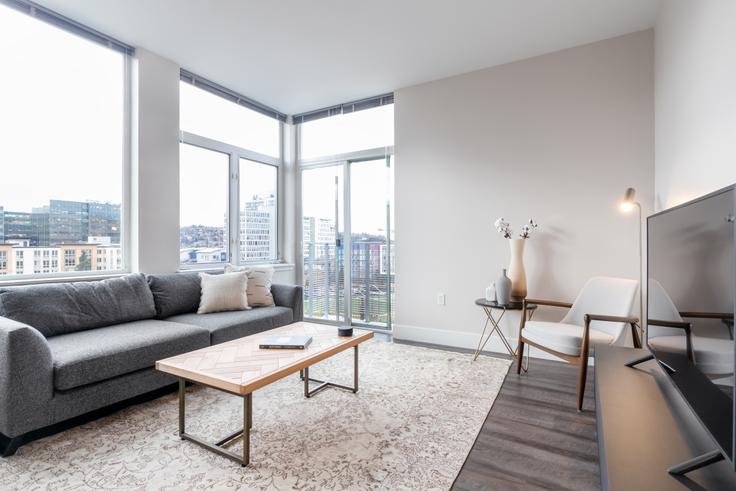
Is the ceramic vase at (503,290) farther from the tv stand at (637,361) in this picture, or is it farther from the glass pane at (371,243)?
the glass pane at (371,243)

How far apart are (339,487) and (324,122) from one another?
13.9 feet

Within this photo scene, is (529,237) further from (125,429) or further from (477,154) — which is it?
(125,429)

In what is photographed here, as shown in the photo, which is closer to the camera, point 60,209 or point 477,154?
point 60,209

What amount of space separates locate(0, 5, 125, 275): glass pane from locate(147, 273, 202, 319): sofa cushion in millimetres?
441

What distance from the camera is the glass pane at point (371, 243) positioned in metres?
4.36

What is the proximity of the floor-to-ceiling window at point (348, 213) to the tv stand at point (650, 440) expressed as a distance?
2.87 m

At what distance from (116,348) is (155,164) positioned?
1.90 meters

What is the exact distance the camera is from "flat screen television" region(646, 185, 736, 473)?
93 centimetres

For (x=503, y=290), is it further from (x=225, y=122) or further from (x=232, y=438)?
(x=225, y=122)

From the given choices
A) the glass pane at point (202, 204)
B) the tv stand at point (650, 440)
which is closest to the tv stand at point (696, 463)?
the tv stand at point (650, 440)

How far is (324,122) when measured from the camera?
190 inches

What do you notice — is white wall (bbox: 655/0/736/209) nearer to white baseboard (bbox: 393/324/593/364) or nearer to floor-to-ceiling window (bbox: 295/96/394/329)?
white baseboard (bbox: 393/324/593/364)

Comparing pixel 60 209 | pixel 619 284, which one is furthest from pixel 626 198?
pixel 60 209

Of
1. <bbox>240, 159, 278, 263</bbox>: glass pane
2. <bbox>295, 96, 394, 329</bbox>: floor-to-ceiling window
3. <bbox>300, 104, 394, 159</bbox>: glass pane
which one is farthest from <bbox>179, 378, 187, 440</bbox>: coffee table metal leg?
<bbox>300, 104, 394, 159</bbox>: glass pane
